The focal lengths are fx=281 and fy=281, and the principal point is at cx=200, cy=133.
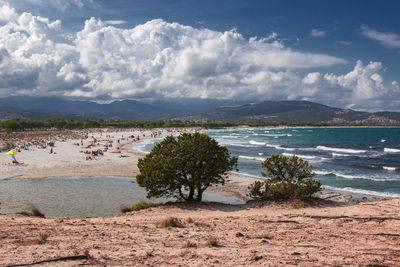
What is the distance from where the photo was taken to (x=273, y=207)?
57.6 ft

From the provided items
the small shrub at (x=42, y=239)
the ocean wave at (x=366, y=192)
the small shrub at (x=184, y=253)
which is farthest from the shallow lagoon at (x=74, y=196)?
the ocean wave at (x=366, y=192)

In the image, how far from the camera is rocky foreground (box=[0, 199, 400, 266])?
8.16 m

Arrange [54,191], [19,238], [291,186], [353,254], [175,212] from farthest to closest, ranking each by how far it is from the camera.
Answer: [54,191] → [291,186] → [175,212] → [19,238] → [353,254]

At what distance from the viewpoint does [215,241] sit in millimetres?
9727

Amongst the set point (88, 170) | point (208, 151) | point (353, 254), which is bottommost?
point (88, 170)

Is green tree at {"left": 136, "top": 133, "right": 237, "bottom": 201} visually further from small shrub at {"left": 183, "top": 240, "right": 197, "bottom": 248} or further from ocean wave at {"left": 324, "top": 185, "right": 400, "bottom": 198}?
ocean wave at {"left": 324, "top": 185, "right": 400, "bottom": 198}

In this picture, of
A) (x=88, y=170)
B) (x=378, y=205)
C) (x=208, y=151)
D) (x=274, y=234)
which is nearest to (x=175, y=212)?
(x=208, y=151)

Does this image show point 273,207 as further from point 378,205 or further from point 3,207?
point 3,207

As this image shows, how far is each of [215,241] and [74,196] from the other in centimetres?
1755

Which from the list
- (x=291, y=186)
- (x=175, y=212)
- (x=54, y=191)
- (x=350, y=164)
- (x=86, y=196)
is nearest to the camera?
(x=175, y=212)

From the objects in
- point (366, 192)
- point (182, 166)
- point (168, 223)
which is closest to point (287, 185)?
point (182, 166)

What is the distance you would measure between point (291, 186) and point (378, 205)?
5.10 meters

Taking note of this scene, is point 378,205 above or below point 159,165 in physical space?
below

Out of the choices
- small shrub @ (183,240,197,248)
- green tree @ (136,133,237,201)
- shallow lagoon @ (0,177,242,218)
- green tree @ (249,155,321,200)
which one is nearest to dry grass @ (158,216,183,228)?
small shrub @ (183,240,197,248)
